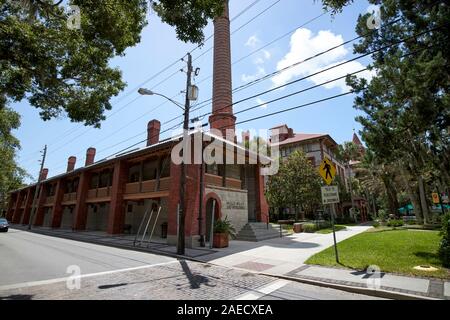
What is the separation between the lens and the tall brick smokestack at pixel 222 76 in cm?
2983

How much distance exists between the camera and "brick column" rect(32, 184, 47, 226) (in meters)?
37.5

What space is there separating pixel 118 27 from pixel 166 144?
900cm

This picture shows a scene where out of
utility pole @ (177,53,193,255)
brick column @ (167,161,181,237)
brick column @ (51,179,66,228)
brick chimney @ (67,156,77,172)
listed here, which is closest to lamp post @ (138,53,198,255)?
utility pole @ (177,53,193,255)

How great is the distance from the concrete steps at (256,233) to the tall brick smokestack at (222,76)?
44.4ft

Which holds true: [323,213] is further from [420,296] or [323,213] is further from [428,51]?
[420,296]

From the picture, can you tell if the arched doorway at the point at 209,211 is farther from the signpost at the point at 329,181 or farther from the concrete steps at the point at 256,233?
the signpost at the point at 329,181

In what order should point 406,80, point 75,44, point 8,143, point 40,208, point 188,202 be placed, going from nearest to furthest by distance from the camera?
point 75,44 → point 406,80 → point 188,202 → point 8,143 → point 40,208

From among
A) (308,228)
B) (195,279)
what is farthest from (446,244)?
(308,228)

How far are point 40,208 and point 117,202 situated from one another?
25.7 metres

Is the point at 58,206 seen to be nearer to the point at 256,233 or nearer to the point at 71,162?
the point at 71,162

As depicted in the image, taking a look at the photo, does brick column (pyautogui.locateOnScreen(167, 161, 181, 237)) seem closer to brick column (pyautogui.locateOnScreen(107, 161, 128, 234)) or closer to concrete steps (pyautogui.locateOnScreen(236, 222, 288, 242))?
concrete steps (pyautogui.locateOnScreen(236, 222, 288, 242))

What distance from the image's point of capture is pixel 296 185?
31672 millimetres

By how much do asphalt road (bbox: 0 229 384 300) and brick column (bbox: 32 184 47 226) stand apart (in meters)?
32.6
